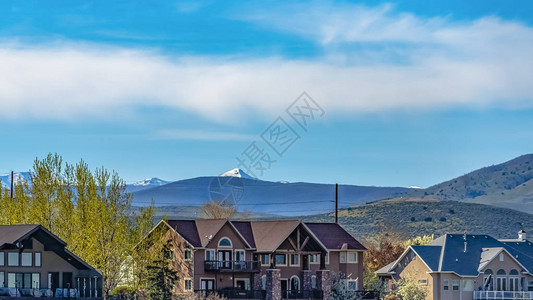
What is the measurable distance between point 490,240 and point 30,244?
141 ft

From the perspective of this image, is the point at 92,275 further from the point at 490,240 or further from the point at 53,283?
Result: the point at 490,240

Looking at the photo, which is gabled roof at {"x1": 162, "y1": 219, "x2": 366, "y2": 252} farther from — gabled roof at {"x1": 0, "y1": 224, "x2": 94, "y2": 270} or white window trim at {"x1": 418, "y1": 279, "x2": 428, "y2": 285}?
gabled roof at {"x1": 0, "y1": 224, "x2": 94, "y2": 270}

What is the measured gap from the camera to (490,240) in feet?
305

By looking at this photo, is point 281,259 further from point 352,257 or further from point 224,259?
point 352,257

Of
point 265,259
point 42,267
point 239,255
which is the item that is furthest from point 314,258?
point 42,267

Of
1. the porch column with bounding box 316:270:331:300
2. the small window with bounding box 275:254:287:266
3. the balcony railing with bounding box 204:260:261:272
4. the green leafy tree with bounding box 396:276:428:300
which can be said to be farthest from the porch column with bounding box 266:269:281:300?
the green leafy tree with bounding box 396:276:428:300

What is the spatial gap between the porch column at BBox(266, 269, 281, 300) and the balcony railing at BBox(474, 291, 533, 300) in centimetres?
1679

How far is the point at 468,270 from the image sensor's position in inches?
3430

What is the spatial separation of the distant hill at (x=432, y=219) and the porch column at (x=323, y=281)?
70.3 m

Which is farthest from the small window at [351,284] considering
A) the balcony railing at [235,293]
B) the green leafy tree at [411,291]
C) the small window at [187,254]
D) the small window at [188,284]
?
the small window at [187,254]

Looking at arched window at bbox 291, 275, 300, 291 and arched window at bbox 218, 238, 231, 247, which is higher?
arched window at bbox 218, 238, 231, 247

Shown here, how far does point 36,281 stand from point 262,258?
22.9 meters

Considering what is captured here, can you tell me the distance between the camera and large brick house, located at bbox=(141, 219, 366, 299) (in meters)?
83.4

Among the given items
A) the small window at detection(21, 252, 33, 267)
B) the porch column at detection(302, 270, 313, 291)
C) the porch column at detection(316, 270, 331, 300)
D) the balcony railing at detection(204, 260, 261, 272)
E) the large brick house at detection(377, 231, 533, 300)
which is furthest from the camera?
the porch column at detection(302, 270, 313, 291)
